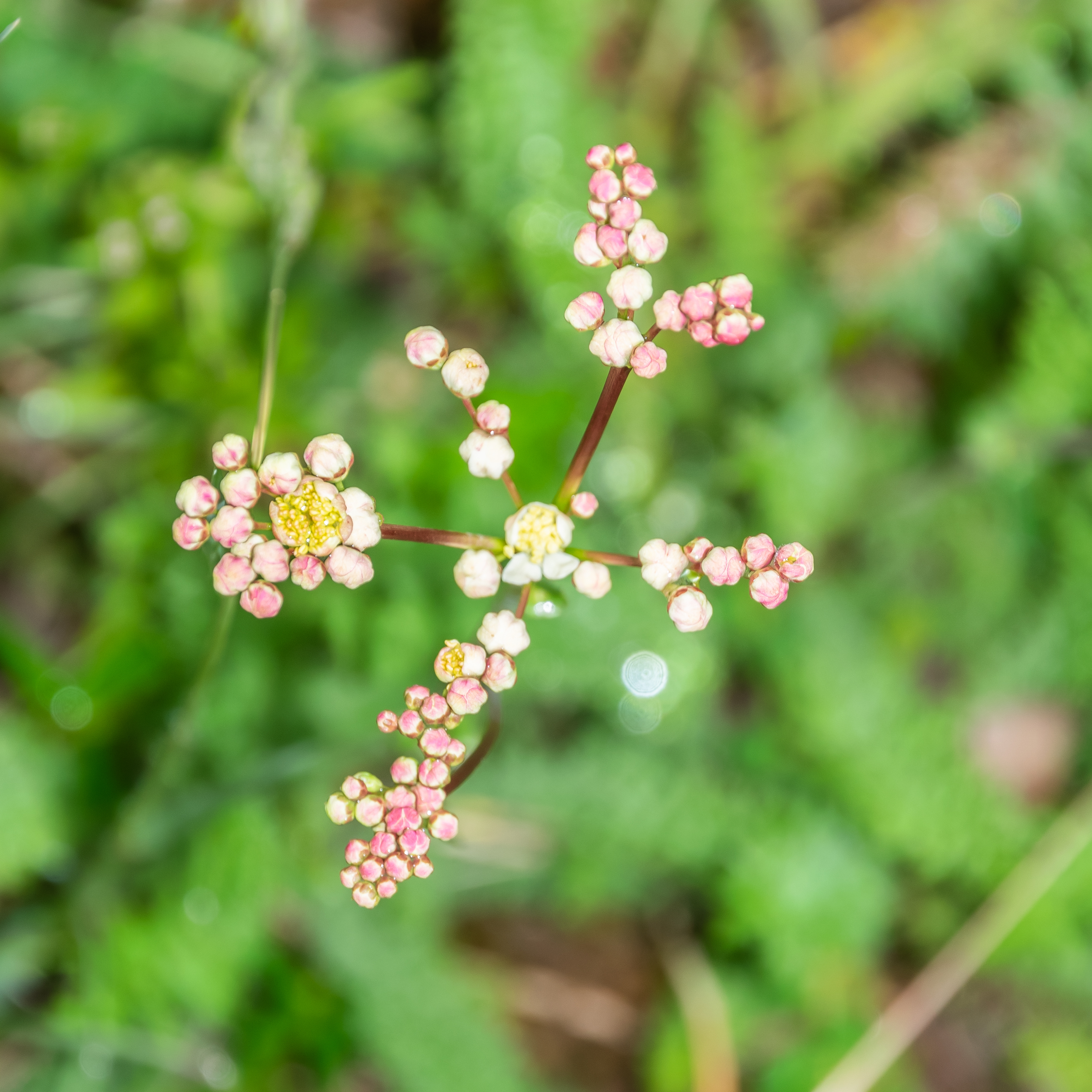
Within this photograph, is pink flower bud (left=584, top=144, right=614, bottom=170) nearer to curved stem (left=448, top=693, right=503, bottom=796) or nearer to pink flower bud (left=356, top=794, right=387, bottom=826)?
curved stem (left=448, top=693, right=503, bottom=796)

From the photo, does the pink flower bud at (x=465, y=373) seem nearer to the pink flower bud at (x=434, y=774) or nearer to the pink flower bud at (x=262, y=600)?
the pink flower bud at (x=262, y=600)

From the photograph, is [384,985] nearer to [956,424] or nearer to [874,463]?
[874,463]

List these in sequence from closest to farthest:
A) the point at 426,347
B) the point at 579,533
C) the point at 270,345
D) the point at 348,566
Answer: the point at 348,566
the point at 426,347
the point at 270,345
the point at 579,533

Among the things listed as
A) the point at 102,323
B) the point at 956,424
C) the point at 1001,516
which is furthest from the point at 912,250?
the point at 102,323

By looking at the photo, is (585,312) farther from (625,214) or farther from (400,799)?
(400,799)

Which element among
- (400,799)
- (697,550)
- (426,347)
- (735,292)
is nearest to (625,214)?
(735,292)
